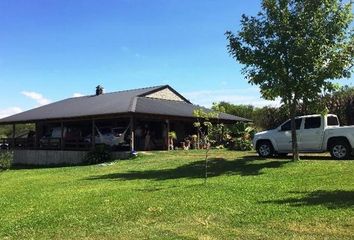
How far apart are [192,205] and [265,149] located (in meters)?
12.2

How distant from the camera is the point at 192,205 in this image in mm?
11094

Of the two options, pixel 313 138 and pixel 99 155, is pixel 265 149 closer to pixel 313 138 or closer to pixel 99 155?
pixel 313 138

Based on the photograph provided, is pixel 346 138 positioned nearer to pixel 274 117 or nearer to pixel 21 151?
pixel 274 117

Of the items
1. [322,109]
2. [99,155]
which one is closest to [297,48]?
[322,109]

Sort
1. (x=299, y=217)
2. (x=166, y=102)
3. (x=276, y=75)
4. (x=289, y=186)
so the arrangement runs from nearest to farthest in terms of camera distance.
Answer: (x=299, y=217) < (x=289, y=186) < (x=276, y=75) < (x=166, y=102)

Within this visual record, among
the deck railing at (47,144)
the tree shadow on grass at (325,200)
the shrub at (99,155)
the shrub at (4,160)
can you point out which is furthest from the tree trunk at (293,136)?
the shrub at (4,160)

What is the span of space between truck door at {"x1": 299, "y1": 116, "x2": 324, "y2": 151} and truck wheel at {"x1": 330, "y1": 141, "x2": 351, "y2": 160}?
59cm

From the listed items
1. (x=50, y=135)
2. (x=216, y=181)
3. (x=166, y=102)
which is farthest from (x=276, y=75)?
(x=50, y=135)

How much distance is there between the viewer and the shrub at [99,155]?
92.9 feet

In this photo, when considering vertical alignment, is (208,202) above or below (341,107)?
below

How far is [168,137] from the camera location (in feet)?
103

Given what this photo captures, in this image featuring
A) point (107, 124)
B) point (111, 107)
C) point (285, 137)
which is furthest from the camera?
point (107, 124)

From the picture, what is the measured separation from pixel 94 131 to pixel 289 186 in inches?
757

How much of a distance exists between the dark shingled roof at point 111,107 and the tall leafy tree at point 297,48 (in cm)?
959
